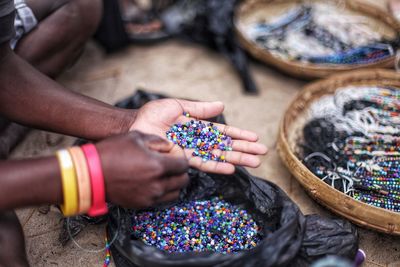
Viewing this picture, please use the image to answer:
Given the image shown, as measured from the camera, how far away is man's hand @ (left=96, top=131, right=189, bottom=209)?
153 cm

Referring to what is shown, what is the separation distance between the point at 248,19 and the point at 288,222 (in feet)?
7.75

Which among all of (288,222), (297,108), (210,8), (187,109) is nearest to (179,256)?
(288,222)

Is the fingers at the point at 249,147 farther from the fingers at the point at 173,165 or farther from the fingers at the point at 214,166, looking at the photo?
the fingers at the point at 173,165

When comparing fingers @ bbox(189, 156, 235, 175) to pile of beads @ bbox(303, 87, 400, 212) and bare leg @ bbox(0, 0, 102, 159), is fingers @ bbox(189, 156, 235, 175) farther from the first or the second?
bare leg @ bbox(0, 0, 102, 159)

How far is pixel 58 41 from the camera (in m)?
2.62

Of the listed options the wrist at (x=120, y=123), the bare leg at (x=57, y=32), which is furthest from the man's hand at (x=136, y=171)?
the bare leg at (x=57, y=32)

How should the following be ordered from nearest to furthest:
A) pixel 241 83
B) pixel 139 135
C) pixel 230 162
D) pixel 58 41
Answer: pixel 139 135
pixel 230 162
pixel 58 41
pixel 241 83

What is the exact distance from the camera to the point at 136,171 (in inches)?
60.2

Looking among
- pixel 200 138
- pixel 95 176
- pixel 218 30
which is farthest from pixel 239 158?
pixel 218 30

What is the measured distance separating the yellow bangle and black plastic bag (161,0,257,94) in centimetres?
187

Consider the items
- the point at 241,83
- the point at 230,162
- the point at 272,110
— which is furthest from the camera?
the point at 241,83

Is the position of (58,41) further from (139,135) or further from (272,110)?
(272,110)

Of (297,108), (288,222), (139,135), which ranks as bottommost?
(297,108)

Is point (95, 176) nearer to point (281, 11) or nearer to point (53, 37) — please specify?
point (53, 37)
